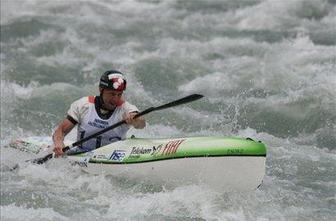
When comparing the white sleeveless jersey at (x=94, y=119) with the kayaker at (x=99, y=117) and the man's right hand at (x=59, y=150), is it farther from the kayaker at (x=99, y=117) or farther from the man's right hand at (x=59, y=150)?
the man's right hand at (x=59, y=150)

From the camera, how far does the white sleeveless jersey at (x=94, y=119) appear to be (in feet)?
27.0

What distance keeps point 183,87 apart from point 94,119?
15.6 feet

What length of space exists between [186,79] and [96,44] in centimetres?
294

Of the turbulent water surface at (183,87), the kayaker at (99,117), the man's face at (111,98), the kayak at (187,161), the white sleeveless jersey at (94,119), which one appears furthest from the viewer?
the white sleeveless jersey at (94,119)

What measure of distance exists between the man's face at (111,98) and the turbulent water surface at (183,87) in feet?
2.57

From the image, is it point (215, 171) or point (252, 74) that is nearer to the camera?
point (215, 171)

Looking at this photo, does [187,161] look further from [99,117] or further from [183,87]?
[183,87]

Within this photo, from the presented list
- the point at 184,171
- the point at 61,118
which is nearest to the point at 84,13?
the point at 61,118

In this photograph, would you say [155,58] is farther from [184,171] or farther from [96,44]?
[184,171]

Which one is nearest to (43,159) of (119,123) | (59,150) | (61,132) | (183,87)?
(59,150)

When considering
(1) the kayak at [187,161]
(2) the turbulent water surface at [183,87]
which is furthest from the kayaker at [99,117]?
(2) the turbulent water surface at [183,87]

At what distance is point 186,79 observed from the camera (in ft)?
43.4

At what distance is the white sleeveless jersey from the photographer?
8.23 metres

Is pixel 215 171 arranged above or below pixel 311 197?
above
